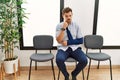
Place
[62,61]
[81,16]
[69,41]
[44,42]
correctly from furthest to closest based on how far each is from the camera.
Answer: [81,16], [44,42], [69,41], [62,61]

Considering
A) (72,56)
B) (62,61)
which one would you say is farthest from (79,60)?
(62,61)

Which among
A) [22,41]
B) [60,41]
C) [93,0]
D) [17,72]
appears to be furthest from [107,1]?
[17,72]

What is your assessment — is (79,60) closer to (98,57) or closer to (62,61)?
(62,61)

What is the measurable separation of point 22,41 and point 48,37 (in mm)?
587

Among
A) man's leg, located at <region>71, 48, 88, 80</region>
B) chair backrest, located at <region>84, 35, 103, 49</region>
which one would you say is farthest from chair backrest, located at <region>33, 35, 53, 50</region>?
chair backrest, located at <region>84, 35, 103, 49</region>

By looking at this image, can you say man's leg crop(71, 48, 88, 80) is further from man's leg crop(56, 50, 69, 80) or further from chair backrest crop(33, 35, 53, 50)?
chair backrest crop(33, 35, 53, 50)

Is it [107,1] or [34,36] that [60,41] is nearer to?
[34,36]

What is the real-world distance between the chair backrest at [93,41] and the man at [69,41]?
369mm

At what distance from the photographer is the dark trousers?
282 cm

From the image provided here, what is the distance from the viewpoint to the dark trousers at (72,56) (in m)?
2.82

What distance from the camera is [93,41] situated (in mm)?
3422

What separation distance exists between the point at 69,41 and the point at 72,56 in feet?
0.88

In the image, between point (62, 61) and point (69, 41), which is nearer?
point (62, 61)

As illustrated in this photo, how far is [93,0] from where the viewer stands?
348 cm
